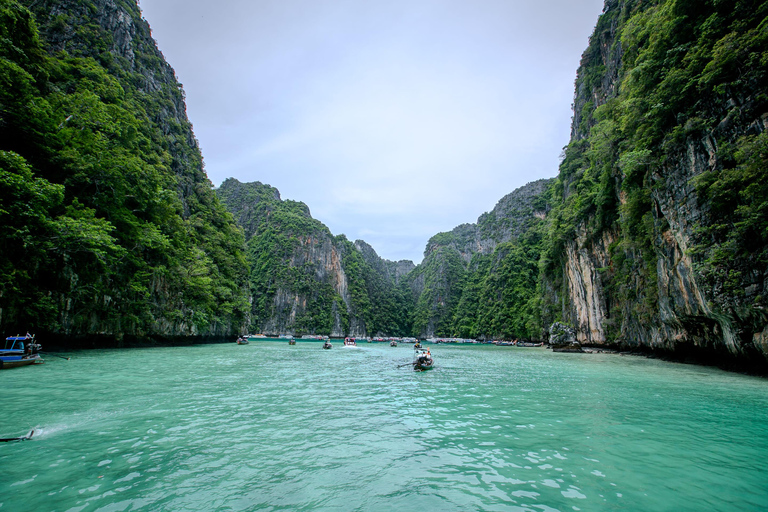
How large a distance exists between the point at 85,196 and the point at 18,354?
438 inches

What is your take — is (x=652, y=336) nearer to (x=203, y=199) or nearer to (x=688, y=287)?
(x=688, y=287)

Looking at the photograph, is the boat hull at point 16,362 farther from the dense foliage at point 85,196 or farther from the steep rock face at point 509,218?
the steep rock face at point 509,218

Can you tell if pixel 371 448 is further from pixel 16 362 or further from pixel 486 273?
pixel 486 273

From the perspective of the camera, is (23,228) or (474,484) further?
(23,228)

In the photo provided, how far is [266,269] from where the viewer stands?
358 feet

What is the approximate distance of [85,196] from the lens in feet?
69.1

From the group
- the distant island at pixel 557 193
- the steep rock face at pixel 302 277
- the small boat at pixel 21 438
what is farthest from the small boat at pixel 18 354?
the steep rock face at pixel 302 277

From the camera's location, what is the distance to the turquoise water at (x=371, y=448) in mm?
4555

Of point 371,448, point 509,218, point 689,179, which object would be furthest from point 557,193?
point 509,218

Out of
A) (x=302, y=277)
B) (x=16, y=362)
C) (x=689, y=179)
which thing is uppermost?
(x=302, y=277)

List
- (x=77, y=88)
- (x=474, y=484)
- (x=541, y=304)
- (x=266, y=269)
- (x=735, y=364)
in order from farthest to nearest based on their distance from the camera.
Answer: (x=266, y=269), (x=541, y=304), (x=77, y=88), (x=735, y=364), (x=474, y=484)

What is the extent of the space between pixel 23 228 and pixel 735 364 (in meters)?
35.4

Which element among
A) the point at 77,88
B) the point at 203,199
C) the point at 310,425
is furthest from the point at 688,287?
the point at 203,199

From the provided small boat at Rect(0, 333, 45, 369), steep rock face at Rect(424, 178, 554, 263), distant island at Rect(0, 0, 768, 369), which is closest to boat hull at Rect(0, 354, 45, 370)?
small boat at Rect(0, 333, 45, 369)
